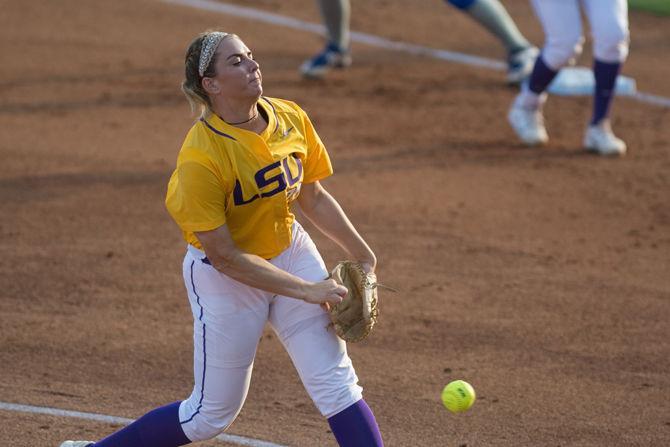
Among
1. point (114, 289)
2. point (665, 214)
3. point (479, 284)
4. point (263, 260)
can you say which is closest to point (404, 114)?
point (665, 214)

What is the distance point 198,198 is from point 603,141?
5.94 meters

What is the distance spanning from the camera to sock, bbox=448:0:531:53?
10.4m

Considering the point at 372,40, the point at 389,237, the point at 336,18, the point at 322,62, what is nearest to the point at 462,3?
the point at 336,18

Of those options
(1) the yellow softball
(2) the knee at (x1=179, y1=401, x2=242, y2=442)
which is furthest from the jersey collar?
(1) the yellow softball

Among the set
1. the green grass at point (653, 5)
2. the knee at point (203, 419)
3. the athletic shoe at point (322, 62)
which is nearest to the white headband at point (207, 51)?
the knee at point (203, 419)

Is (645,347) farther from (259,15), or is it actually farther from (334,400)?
(259,15)

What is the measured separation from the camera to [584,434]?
17.4 feet

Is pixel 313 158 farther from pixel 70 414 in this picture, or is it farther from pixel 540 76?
pixel 540 76

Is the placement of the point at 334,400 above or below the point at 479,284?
above

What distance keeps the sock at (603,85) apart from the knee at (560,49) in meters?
0.23

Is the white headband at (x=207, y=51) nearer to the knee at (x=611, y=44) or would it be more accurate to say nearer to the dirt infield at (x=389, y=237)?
the dirt infield at (x=389, y=237)

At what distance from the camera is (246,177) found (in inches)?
166

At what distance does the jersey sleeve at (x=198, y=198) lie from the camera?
4121 mm

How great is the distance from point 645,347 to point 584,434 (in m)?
1.11
